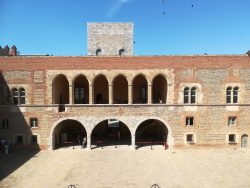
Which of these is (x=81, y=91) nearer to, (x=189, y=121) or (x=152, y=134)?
(x=152, y=134)

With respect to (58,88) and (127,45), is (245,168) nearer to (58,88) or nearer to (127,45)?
(58,88)

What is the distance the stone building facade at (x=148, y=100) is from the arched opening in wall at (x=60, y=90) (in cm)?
71

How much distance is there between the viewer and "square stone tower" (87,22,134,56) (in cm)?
3994

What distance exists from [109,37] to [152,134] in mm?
18508

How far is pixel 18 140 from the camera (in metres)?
26.8

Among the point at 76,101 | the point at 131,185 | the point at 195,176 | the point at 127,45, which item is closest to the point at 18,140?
the point at 76,101

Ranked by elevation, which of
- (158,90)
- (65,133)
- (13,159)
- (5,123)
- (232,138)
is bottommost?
(13,159)

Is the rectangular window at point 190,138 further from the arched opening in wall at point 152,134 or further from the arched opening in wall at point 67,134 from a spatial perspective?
the arched opening in wall at point 67,134

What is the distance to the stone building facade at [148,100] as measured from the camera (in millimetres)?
26031

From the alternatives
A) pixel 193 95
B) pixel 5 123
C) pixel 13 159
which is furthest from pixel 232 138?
pixel 5 123

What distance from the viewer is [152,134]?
32844mm

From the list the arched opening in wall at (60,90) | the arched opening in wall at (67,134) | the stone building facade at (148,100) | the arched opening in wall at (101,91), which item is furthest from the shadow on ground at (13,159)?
the arched opening in wall at (101,91)

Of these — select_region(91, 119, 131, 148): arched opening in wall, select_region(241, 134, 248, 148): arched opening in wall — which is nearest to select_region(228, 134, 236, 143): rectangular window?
select_region(241, 134, 248, 148): arched opening in wall

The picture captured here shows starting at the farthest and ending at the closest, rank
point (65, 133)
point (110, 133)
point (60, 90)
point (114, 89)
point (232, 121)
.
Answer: point (110, 133), point (114, 89), point (60, 90), point (65, 133), point (232, 121)
